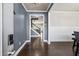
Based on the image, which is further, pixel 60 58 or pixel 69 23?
pixel 69 23

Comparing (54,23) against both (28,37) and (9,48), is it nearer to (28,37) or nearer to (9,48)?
(28,37)

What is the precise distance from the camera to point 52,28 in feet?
29.2

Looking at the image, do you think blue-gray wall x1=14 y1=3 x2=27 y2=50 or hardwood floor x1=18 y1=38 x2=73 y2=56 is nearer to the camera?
blue-gray wall x1=14 y1=3 x2=27 y2=50

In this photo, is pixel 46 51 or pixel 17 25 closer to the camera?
pixel 17 25

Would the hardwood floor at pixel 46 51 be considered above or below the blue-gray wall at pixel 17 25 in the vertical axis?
below

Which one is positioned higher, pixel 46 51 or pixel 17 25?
pixel 17 25

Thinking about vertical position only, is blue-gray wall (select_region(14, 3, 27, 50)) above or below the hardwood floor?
above

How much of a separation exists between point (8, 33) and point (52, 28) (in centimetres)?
793

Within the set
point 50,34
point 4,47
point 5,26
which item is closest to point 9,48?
point 4,47

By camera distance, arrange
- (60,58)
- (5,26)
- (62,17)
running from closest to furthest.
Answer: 1. (60,58)
2. (5,26)
3. (62,17)

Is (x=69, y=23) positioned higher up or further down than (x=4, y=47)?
higher up

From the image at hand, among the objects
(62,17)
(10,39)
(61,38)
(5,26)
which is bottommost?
(61,38)

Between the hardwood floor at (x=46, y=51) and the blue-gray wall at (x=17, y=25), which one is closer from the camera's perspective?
the blue-gray wall at (x=17, y=25)

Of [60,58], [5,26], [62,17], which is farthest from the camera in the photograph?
[62,17]
